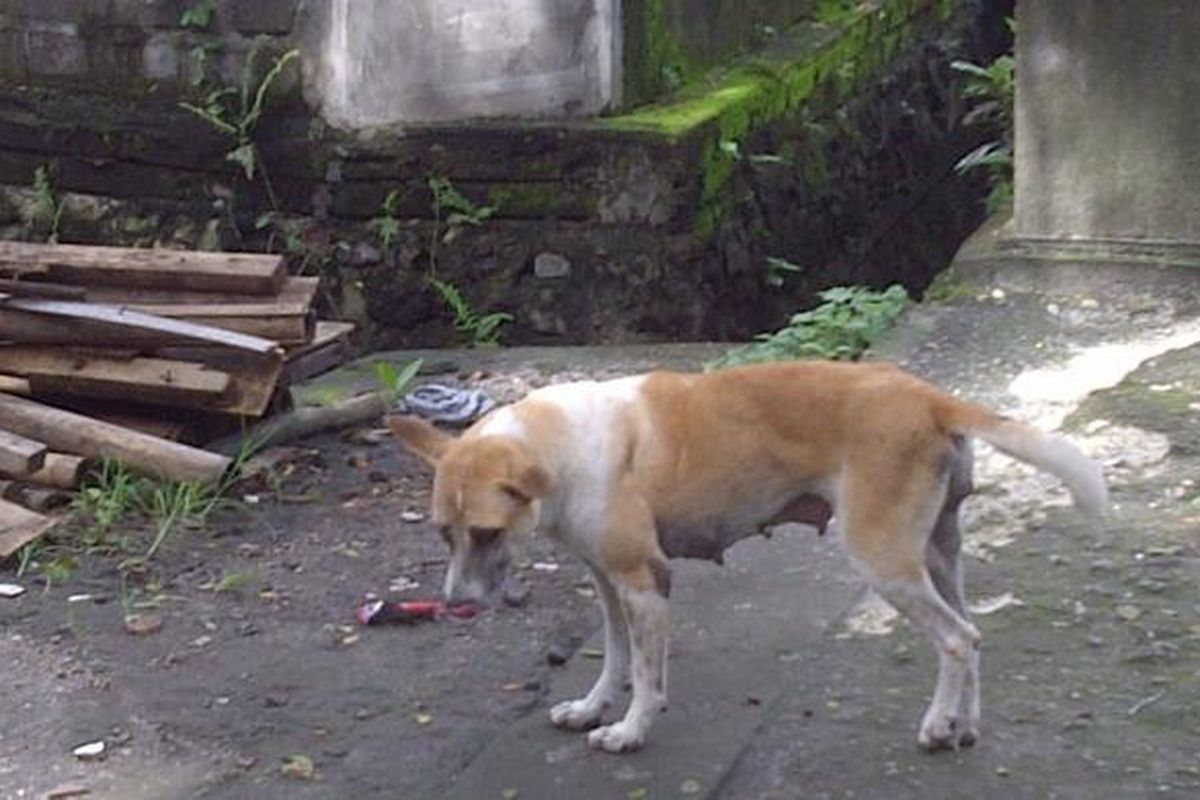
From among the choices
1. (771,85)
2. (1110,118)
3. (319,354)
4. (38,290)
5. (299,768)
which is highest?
(771,85)

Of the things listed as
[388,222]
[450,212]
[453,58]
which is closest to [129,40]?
[388,222]

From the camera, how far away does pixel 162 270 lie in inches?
294

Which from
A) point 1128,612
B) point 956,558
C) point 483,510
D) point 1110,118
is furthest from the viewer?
point 1110,118

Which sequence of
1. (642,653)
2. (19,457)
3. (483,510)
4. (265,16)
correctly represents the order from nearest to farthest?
(483,510) → (642,653) → (19,457) → (265,16)

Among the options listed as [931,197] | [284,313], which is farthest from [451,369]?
[931,197]

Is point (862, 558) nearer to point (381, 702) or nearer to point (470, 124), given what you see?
point (381, 702)

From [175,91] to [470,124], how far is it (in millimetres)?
1516

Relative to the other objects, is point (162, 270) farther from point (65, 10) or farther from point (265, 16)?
point (65, 10)

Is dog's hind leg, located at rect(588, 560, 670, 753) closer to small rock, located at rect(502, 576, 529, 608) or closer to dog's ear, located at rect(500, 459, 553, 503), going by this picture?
dog's ear, located at rect(500, 459, 553, 503)

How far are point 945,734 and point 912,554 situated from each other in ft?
1.37

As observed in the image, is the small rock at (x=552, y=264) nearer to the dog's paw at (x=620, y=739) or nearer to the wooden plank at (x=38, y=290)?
the wooden plank at (x=38, y=290)

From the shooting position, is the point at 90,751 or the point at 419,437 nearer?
the point at 419,437

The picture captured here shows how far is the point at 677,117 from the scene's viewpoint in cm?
1000

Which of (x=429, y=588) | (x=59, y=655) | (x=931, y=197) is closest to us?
(x=59, y=655)
